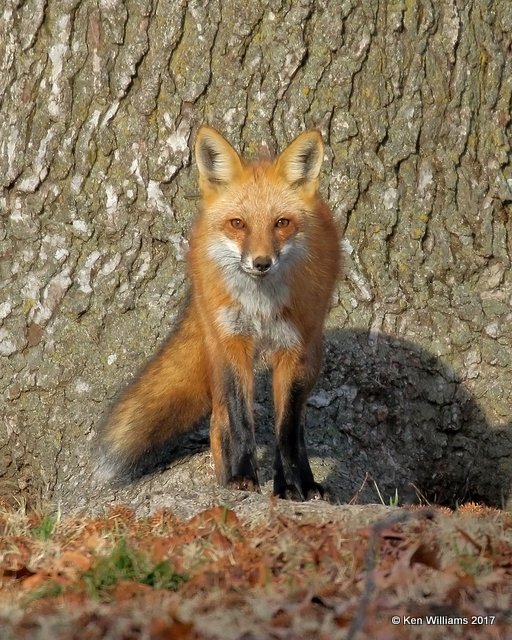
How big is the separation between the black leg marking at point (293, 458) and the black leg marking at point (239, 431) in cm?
14

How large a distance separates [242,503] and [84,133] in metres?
2.36

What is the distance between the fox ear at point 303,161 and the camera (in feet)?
14.3

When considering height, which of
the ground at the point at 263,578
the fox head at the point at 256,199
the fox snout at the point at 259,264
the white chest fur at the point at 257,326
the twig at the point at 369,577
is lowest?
the ground at the point at 263,578

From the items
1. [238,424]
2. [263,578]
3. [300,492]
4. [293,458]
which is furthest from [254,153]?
[263,578]

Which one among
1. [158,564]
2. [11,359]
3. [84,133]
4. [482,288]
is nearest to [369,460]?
[482,288]

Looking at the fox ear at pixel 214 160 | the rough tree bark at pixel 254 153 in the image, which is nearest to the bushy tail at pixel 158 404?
the rough tree bark at pixel 254 153

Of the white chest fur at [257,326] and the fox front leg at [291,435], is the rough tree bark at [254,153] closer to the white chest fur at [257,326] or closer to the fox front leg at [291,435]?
the fox front leg at [291,435]

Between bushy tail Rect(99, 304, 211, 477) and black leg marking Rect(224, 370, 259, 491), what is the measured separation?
0.46m

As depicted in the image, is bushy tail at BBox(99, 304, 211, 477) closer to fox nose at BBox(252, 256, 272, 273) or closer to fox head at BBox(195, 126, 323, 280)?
fox head at BBox(195, 126, 323, 280)

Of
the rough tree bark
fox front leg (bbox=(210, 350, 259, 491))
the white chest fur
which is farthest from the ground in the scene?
the rough tree bark

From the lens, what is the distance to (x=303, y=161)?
445 centimetres

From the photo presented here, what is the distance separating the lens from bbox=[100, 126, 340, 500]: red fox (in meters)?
4.34

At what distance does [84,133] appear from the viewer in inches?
198

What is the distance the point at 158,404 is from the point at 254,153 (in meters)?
1.47
